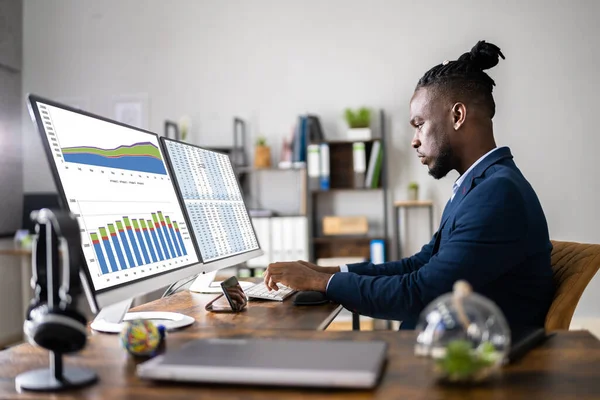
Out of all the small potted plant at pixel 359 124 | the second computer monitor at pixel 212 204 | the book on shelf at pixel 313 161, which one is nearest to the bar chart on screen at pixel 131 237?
the second computer monitor at pixel 212 204

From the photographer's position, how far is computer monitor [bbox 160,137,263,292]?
5.04ft

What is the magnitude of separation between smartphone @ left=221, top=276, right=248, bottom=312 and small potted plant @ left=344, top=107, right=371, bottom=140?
3.02 metres

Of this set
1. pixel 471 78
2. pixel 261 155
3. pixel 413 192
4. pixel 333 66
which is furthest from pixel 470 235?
pixel 333 66

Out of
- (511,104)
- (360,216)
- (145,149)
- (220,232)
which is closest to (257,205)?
(360,216)

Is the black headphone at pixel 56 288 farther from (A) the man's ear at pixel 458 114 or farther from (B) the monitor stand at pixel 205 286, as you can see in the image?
(A) the man's ear at pixel 458 114

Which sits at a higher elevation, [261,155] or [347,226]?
[261,155]

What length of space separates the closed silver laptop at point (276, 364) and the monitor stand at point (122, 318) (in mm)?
345

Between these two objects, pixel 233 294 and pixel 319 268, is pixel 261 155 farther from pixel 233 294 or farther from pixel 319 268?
pixel 233 294

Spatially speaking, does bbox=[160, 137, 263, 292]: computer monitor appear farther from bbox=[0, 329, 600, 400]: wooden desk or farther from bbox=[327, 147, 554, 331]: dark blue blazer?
bbox=[0, 329, 600, 400]: wooden desk

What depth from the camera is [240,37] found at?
4750 mm

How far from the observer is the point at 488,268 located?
4.14 ft

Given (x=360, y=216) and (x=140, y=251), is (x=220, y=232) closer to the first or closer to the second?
(x=140, y=251)

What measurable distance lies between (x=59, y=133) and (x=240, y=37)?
12.8 feet

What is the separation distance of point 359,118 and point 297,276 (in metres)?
3.05
